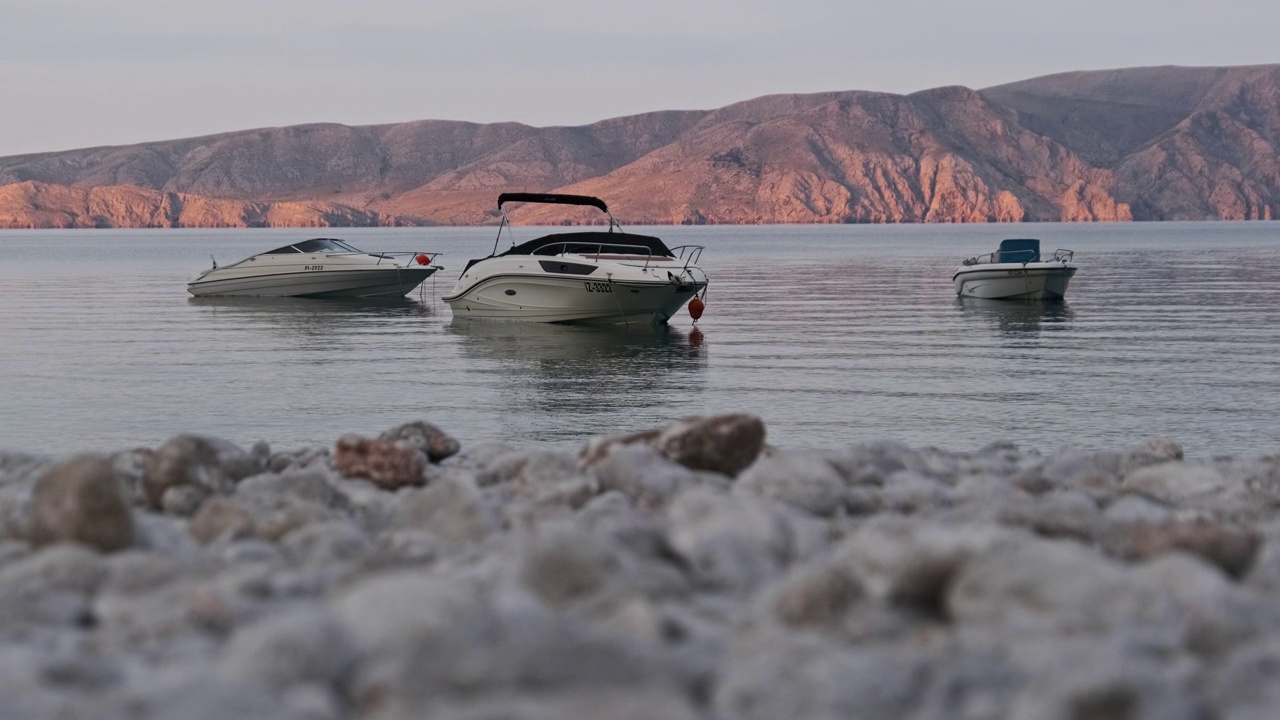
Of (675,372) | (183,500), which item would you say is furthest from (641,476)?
(675,372)

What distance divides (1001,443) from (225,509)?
8095 mm

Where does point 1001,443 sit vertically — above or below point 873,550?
below

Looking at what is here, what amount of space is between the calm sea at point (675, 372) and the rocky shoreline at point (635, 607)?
28.0 ft

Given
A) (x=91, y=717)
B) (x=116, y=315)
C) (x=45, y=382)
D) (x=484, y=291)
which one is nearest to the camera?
(x=91, y=717)

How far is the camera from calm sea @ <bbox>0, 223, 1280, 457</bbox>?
15.5 meters

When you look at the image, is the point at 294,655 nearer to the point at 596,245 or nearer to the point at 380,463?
the point at 380,463

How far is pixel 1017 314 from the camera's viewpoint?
3334cm

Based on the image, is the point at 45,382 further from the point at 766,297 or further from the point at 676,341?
the point at 766,297

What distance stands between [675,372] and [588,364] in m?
2.19

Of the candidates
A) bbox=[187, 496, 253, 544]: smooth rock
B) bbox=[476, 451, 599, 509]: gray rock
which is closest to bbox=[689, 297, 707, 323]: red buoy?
bbox=[476, 451, 599, 509]: gray rock

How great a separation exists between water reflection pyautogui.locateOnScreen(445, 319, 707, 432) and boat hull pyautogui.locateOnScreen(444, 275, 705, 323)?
273 mm

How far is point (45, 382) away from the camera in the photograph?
19844mm

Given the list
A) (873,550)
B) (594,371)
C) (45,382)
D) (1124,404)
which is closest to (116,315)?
(45,382)

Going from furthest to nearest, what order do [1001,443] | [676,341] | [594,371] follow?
1. [676,341]
2. [594,371]
3. [1001,443]
